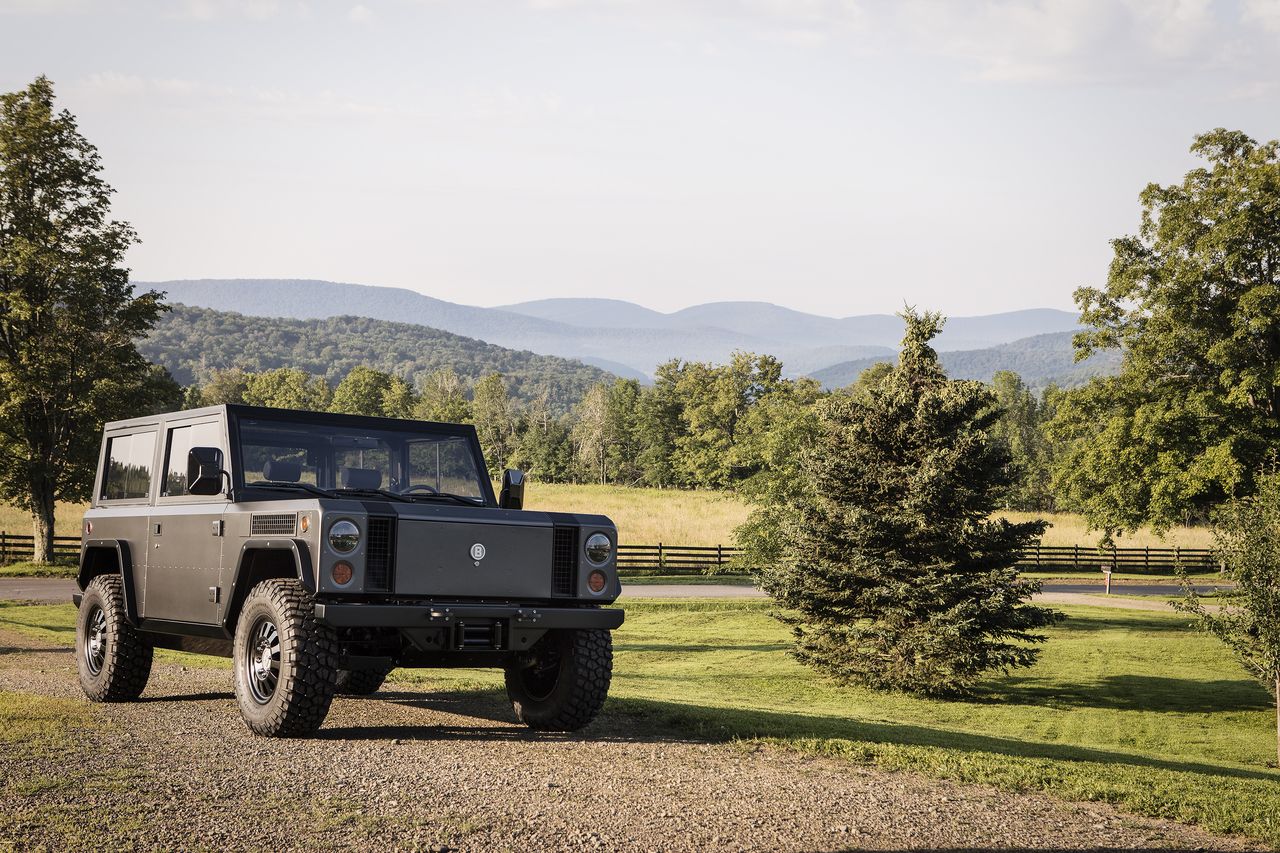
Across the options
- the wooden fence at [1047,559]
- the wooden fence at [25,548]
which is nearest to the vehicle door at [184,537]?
the wooden fence at [25,548]

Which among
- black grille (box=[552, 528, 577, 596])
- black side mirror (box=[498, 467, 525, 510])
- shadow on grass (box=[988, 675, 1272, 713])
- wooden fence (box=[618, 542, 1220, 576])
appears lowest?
shadow on grass (box=[988, 675, 1272, 713])

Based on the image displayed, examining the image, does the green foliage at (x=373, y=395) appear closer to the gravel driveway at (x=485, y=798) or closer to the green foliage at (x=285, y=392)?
the green foliage at (x=285, y=392)

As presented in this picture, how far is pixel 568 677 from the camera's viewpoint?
370 inches

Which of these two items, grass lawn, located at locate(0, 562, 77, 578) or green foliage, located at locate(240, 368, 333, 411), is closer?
grass lawn, located at locate(0, 562, 77, 578)

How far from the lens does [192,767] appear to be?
7316mm

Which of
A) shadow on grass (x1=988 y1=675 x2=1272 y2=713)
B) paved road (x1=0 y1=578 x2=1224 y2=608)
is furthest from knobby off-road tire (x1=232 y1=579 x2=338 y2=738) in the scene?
paved road (x1=0 y1=578 x2=1224 y2=608)

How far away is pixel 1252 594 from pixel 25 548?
41.4 m

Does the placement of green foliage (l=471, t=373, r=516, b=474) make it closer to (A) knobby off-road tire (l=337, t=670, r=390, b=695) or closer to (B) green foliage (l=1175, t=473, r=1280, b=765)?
(B) green foliage (l=1175, t=473, r=1280, b=765)

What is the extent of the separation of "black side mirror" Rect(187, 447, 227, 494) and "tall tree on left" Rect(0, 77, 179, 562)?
30804 millimetres

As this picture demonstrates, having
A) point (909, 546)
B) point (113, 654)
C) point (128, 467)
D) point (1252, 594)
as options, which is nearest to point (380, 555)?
point (113, 654)

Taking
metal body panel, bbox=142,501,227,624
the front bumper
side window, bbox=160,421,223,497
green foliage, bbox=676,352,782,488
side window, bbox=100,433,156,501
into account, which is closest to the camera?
the front bumper

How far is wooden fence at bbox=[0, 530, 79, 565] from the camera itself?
41.2 metres

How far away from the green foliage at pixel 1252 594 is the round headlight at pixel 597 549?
48.0ft

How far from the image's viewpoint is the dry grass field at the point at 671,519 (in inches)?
2203
